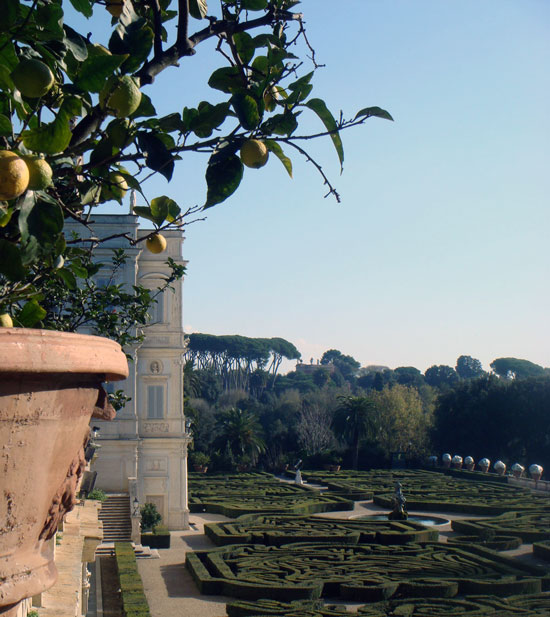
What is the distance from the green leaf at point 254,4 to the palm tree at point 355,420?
133ft

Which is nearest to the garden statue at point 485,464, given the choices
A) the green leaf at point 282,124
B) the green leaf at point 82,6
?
the green leaf at point 282,124

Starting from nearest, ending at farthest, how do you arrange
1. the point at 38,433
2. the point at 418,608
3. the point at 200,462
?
the point at 38,433, the point at 418,608, the point at 200,462

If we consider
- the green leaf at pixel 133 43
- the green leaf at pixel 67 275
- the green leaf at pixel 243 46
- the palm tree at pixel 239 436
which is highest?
the green leaf at pixel 243 46

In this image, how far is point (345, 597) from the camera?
14.0 m

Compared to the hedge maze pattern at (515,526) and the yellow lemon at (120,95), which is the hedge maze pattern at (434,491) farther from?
the yellow lemon at (120,95)

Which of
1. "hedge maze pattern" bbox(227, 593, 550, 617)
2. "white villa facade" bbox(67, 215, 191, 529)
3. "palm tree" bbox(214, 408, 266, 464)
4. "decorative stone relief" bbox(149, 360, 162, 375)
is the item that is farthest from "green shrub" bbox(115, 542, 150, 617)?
"palm tree" bbox(214, 408, 266, 464)

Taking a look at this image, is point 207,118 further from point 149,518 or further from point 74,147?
point 149,518

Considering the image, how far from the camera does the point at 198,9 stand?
167 cm

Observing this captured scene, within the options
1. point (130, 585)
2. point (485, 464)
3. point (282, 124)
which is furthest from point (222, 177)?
point (485, 464)

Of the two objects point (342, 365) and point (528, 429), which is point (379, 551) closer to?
point (528, 429)

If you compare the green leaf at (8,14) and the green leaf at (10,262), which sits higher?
the green leaf at (8,14)

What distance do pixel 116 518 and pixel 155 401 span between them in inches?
155

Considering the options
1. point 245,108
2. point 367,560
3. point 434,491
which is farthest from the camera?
point 434,491

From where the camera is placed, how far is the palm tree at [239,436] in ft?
125
